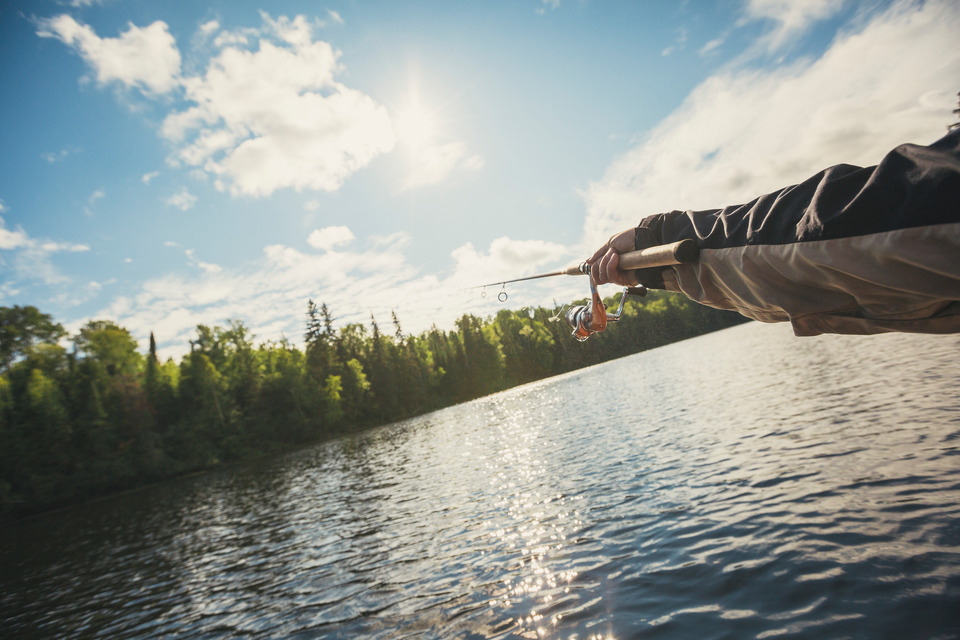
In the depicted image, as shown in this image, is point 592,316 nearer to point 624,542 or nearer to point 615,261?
point 615,261

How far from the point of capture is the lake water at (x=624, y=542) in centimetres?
548

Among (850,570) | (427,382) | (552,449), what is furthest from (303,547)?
(427,382)

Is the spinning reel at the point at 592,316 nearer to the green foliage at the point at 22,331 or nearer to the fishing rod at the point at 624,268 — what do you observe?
the fishing rod at the point at 624,268

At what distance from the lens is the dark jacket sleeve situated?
52.6 inches

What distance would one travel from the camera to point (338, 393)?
2793 inches

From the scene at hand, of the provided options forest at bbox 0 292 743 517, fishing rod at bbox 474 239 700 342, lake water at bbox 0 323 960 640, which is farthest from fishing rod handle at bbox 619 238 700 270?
forest at bbox 0 292 743 517

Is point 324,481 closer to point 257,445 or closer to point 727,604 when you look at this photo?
point 727,604

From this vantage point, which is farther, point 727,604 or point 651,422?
point 651,422

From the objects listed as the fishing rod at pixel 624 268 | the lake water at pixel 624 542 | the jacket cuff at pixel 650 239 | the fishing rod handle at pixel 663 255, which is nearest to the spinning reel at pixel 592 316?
the fishing rod at pixel 624 268

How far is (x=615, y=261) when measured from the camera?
2672 millimetres

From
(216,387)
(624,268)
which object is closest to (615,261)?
(624,268)

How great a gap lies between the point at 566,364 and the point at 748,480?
253 feet

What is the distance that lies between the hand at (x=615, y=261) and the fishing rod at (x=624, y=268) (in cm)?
4

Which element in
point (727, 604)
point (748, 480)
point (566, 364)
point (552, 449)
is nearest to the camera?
point (727, 604)
